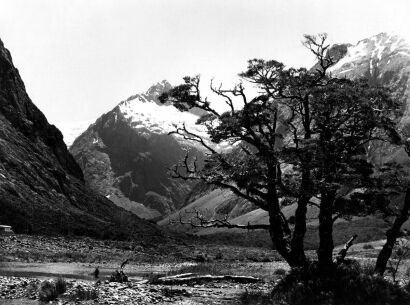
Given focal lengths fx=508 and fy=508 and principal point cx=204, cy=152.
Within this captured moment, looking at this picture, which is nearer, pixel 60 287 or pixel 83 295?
pixel 83 295

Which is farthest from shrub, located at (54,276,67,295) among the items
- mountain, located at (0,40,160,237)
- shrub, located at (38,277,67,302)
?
mountain, located at (0,40,160,237)

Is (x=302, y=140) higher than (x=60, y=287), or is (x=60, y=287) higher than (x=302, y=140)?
(x=302, y=140)

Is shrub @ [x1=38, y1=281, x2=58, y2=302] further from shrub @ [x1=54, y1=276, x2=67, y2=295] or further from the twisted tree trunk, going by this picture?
the twisted tree trunk

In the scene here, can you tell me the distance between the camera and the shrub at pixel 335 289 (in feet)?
87.8

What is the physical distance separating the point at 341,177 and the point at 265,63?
357 inches

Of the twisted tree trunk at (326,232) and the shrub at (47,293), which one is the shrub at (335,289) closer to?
the twisted tree trunk at (326,232)

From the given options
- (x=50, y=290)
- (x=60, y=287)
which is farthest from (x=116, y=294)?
(x=50, y=290)

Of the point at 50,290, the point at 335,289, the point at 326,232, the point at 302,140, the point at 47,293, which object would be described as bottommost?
the point at 47,293

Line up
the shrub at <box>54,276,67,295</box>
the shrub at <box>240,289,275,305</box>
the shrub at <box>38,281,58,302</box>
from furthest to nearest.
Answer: the shrub at <box>240,289,275,305</box> → the shrub at <box>54,276,67,295</box> → the shrub at <box>38,281,58,302</box>

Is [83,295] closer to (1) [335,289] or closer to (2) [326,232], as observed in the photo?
(1) [335,289]

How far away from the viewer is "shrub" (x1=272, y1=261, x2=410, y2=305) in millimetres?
26750

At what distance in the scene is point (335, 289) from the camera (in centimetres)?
2767

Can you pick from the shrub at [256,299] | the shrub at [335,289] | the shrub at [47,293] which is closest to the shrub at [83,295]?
the shrub at [47,293]

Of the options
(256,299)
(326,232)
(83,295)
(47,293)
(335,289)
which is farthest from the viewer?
(326,232)
